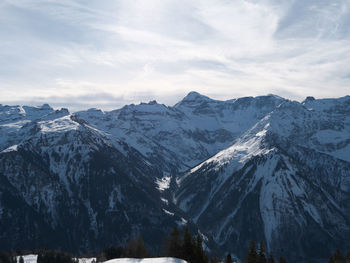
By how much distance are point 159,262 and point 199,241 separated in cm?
2978

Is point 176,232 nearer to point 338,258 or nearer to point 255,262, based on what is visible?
point 255,262

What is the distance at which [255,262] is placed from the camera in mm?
140500

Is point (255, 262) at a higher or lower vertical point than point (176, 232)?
lower

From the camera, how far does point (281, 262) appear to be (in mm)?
165000

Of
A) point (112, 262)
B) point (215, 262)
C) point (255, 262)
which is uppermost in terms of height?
point (112, 262)

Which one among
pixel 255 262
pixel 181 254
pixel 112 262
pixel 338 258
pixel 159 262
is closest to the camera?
pixel 159 262

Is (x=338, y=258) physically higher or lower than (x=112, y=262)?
lower

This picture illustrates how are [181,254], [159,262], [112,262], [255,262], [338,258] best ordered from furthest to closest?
[338,258] < [255,262] < [181,254] < [112,262] < [159,262]

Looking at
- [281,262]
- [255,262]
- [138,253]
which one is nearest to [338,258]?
[281,262]

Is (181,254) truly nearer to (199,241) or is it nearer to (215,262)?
(199,241)

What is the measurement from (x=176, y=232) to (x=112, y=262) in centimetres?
2458

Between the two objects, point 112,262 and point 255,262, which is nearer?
point 112,262

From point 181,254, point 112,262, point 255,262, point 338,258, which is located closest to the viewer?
point 112,262

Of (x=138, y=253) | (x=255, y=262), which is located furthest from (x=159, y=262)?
(x=138, y=253)
